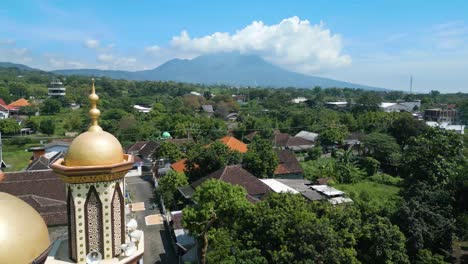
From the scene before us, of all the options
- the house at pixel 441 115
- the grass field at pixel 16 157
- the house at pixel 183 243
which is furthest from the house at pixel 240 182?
the house at pixel 441 115

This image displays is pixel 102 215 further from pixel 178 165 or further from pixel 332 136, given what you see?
pixel 332 136

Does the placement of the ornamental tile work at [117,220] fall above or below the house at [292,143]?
above

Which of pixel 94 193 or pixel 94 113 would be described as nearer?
pixel 94 193

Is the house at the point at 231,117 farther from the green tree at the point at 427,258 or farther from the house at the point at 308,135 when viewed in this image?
the green tree at the point at 427,258

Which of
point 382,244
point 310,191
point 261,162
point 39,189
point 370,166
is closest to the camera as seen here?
point 382,244

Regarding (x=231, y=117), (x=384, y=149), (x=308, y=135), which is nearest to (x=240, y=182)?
(x=384, y=149)

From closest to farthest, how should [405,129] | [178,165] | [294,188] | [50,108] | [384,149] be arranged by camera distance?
[294,188] < [178,165] < [384,149] < [405,129] < [50,108]

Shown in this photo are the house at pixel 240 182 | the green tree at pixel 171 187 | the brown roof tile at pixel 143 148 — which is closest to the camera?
the house at pixel 240 182
